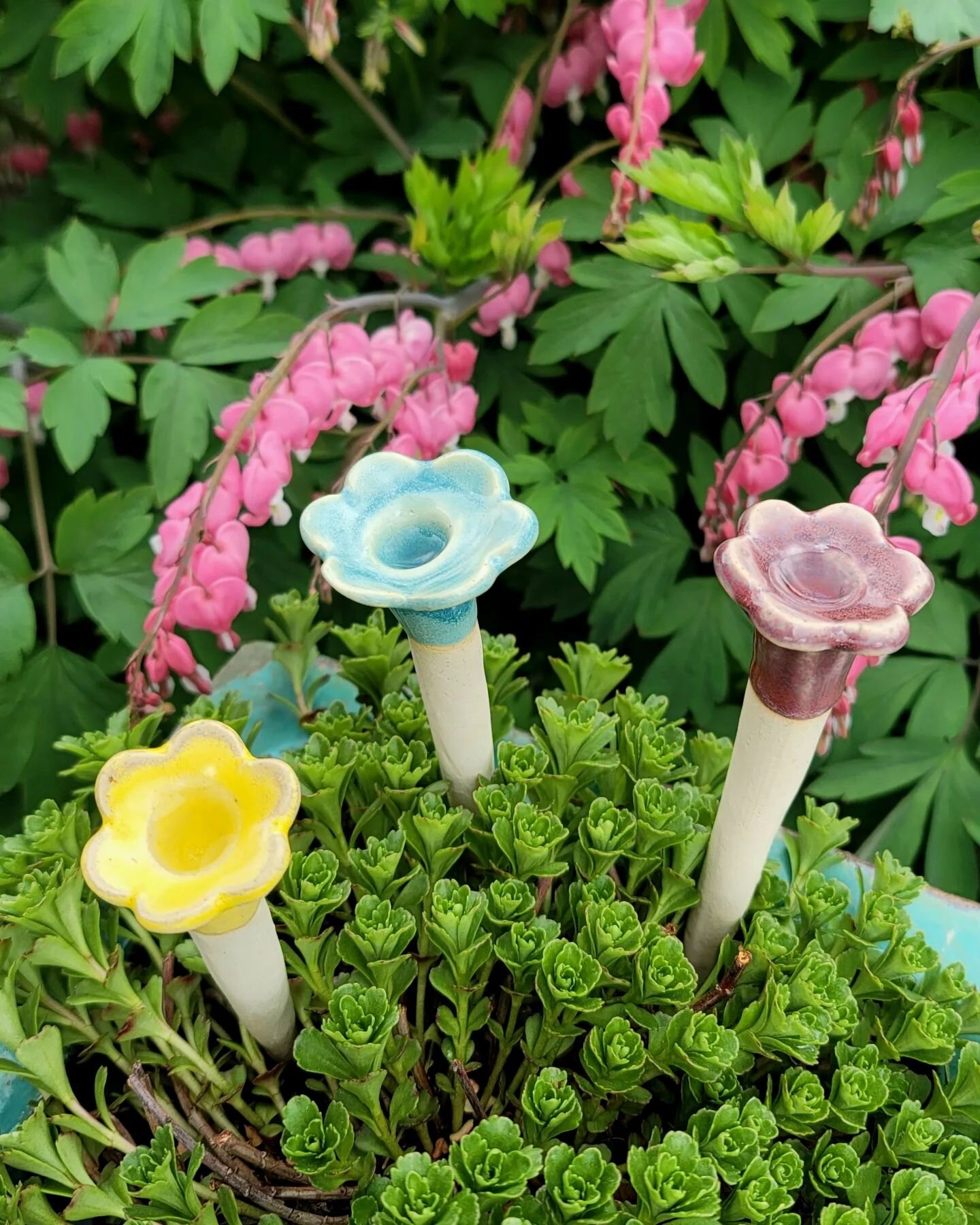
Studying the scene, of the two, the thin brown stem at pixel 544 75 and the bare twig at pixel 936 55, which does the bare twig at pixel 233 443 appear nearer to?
the thin brown stem at pixel 544 75

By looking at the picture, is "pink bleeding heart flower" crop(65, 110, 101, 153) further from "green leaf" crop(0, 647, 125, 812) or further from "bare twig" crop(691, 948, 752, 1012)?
"bare twig" crop(691, 948, 752, 1012)

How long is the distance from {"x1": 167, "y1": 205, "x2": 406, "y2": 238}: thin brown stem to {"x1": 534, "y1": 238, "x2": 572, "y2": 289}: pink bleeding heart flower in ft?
0.57

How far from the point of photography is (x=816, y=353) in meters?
0.84

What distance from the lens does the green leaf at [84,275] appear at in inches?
37.9

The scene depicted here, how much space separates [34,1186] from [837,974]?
1.50ft

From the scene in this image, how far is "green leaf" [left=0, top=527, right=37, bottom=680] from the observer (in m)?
0.88

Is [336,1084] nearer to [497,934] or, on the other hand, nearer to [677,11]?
[497,934]

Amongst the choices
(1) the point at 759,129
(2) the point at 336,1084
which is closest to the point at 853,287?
(1) the point at 759,129

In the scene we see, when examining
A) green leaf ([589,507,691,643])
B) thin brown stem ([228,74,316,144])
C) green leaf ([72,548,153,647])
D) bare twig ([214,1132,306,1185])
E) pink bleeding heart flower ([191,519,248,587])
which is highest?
thin brown stem ([228,74,316,144])

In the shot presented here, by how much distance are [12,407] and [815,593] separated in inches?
28.9

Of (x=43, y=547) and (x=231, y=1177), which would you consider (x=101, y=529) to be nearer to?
(x=43, y=547)

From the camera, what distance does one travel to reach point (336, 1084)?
52 centimetres

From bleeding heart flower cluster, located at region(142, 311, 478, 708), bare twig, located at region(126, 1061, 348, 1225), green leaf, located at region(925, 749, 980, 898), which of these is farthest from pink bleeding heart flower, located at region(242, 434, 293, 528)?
green leaf, located at region(925, 749, 980, 898)

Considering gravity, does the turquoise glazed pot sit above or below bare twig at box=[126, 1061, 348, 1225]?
below
